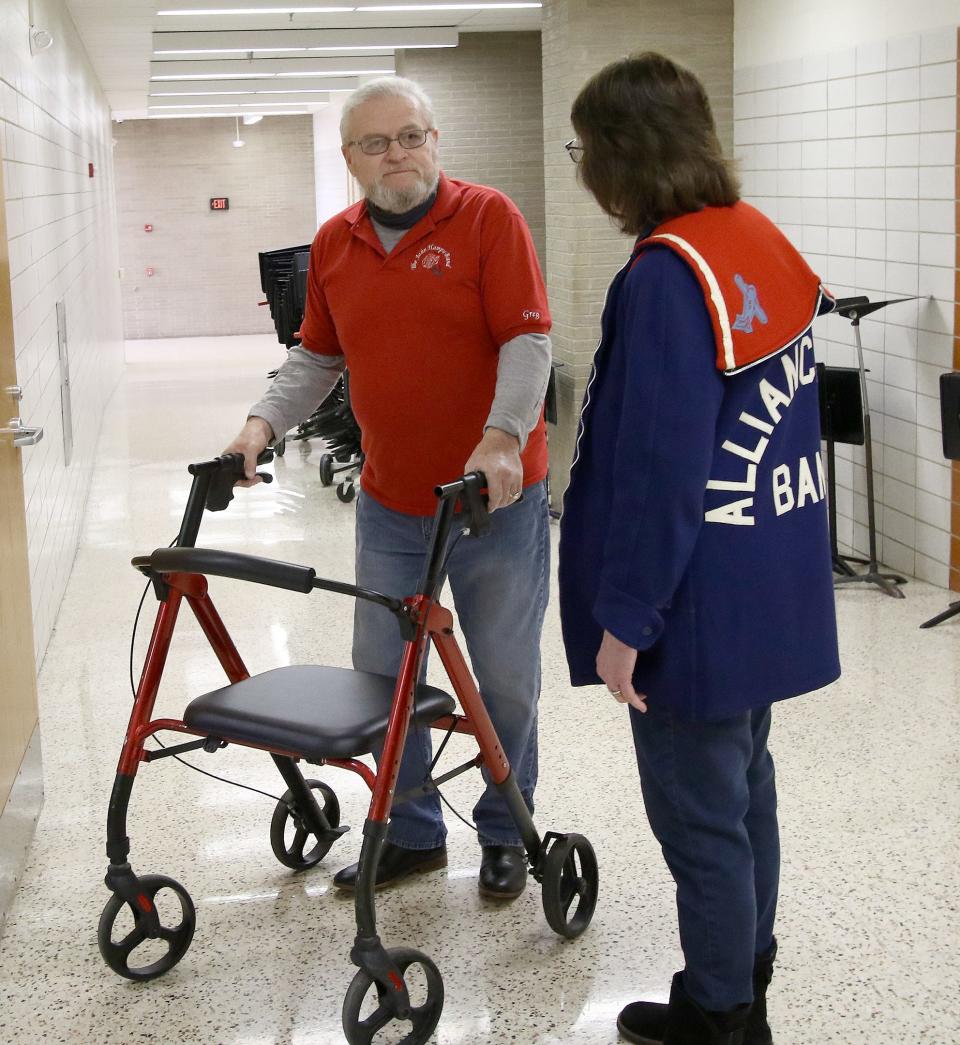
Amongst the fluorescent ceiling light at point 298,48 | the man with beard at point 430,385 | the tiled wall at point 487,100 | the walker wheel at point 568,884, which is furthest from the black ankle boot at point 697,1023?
the fluorescent ceiling light at point 298,48

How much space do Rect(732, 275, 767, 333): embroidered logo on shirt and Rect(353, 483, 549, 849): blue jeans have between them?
2.97 feet

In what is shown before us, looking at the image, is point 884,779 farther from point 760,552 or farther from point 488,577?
point 760,552

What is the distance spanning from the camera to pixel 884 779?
3.29m

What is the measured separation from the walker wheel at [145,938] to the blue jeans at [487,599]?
51cm

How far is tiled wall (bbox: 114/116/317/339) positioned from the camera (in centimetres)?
1972

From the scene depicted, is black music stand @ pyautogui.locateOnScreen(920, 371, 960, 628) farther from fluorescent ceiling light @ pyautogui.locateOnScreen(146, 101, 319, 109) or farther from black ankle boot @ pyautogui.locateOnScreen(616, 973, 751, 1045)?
fluorescent ceiling light @ pyautogui.locateOnScreen(146, 101, 319, 109)

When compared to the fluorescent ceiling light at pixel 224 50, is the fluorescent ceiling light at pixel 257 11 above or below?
below

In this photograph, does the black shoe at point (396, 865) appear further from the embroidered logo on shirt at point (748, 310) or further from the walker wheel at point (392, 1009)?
the embroidered logo on shirt at point (748, 310)

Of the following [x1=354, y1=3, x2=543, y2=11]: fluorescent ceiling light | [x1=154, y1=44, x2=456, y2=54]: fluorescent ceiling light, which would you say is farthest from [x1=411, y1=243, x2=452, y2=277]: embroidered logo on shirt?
[x1=154, y1=44, x2=456, y2=54]: fluorescent ceiling light

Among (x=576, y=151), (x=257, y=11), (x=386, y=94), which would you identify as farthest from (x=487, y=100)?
(x=576, y=151)

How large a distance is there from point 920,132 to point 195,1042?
14.0 ft

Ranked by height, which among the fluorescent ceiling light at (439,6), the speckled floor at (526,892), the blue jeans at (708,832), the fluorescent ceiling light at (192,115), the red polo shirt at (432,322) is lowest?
the speckled floor at (526,892)

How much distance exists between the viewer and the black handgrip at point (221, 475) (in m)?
2.31

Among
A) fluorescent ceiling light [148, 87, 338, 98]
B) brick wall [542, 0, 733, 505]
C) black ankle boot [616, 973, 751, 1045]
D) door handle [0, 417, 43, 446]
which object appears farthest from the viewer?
fluorescent ceiling light [148, 87, 338, 98]
